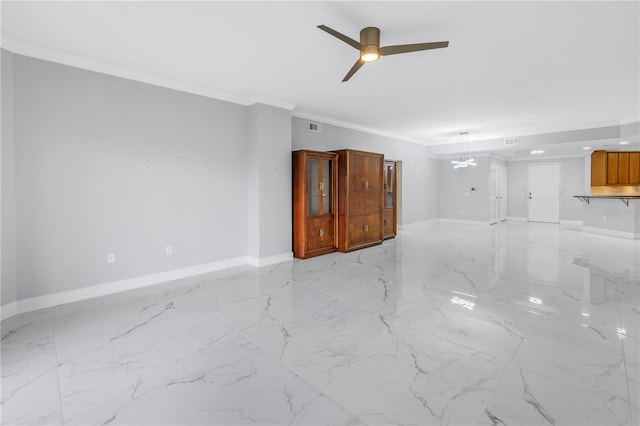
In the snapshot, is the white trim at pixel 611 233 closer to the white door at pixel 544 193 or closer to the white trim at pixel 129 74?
the white door at pixel 544 193

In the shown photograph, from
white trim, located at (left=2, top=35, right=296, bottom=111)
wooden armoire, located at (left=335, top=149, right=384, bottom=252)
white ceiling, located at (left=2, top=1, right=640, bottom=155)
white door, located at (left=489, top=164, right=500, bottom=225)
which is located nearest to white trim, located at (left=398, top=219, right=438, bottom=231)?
white door, located at (left=489, top=164, right=500, bottom=225)

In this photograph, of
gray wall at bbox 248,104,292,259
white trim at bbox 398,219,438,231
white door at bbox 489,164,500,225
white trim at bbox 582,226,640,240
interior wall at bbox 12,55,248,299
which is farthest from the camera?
white door at bbox 489,164,500,225

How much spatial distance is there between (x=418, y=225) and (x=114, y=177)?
801 cm

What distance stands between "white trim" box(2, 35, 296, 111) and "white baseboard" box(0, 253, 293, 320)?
2.49 metres

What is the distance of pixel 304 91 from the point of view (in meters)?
4.59

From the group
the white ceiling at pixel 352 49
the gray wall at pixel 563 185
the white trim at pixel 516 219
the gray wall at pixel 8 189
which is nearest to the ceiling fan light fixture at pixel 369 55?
the white ceiling at pixel 352 49

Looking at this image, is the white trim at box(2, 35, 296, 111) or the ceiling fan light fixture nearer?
the ceiling fan light fixture

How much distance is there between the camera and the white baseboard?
10.3ft

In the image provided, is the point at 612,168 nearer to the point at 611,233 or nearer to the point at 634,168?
the point at 634,168

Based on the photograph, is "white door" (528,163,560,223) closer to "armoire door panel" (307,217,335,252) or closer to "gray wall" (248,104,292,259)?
"armoire door panel" (307,217,335,252)

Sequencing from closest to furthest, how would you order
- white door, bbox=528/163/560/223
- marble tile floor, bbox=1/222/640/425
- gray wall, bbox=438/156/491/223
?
marble tile floor, bbox=1/222/640/425, gray wall, bbox=438/156/491/223, white door, bbox=528/163/560/223

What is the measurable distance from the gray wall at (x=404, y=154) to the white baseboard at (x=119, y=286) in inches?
90.4

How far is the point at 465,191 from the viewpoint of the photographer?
998 centimetres

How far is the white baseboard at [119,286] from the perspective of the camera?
3.15m
